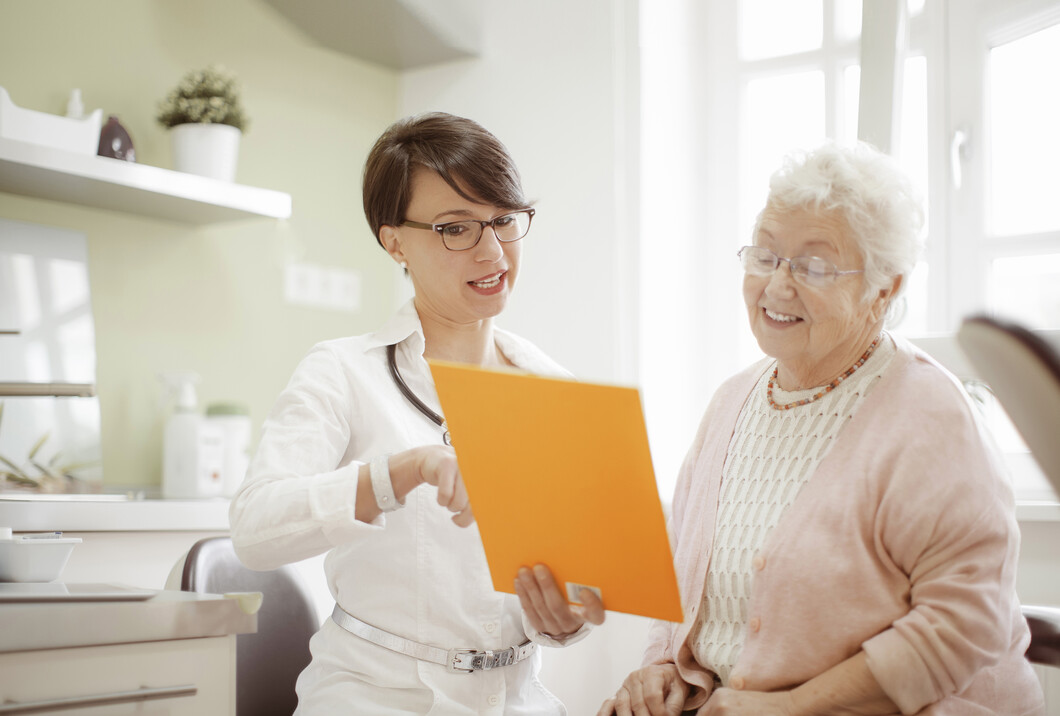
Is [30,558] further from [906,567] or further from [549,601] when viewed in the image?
[906,567]

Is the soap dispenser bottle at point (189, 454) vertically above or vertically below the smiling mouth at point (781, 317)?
below

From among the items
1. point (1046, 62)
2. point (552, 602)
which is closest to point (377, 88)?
point (1046, 62)

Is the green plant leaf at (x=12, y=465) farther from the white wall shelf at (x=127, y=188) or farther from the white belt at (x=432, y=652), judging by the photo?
the white belt at (x=432, y=652)

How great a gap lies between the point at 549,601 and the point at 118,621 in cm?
45

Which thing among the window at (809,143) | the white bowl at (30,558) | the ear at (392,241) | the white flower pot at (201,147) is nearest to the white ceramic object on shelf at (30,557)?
the white bowl at (30,558)

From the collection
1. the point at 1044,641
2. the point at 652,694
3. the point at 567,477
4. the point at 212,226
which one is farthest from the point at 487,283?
the point at 212,226

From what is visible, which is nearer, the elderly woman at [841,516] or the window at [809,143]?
the elderly woman at [841,516]

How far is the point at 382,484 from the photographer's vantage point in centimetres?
112

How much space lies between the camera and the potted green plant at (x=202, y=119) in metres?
2.51

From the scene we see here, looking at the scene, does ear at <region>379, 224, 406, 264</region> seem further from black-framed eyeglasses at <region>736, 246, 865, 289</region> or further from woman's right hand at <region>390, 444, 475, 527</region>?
black-framed eyeglasses at <region>736, 246, 865, 289</region>

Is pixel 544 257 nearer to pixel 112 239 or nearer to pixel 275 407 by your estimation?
pixel 112 239

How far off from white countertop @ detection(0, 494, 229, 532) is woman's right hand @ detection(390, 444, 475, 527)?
1230 millimetres

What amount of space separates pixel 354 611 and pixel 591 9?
2.17 meters

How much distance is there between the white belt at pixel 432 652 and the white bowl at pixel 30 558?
1.22 ft
